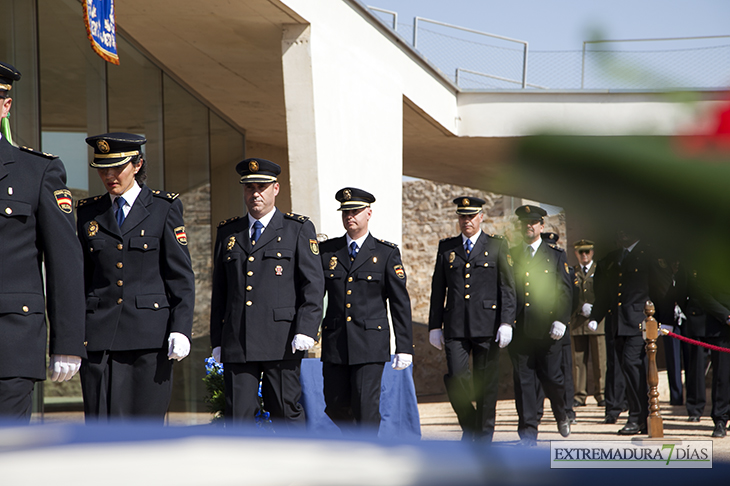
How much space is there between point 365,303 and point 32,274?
2.84 meters

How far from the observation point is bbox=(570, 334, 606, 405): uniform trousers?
11023 mm

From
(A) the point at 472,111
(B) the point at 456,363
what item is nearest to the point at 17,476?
(B) the point at 456,363

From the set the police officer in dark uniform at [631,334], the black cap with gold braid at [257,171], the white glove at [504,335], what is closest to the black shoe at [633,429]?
the police officer in dark uniform at [631,334]

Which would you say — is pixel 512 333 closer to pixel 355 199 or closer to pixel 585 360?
pixel 355 199

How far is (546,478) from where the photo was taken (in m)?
0.62

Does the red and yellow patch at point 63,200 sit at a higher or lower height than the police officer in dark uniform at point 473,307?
higher

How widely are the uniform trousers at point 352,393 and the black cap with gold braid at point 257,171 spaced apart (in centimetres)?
141

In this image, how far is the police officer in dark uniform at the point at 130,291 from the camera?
383 centimetres

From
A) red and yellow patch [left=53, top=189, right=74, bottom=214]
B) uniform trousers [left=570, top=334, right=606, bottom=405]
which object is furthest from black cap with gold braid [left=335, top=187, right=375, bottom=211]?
uniform trousers [left=570, top=334, right=606, bottom=405]

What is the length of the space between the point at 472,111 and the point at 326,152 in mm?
4631

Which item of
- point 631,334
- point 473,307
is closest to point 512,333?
point 473,307

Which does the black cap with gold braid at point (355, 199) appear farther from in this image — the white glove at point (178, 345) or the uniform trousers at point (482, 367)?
the white glove at point (178, 345)

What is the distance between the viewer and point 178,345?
3.84 metres

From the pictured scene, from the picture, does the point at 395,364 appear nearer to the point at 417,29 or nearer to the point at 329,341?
the point at 329,341
